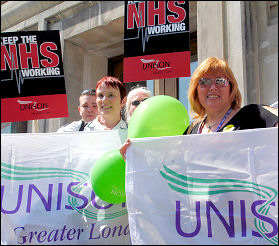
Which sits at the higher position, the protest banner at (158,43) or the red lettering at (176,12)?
the red lettering at (176,12)

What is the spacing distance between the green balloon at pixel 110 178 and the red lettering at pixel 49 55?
2.17 metres

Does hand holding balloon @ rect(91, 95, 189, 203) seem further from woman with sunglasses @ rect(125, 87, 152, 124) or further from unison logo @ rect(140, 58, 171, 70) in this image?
unison logo @ rect(140, 58, 171, 70)

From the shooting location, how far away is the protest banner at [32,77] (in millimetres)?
4203

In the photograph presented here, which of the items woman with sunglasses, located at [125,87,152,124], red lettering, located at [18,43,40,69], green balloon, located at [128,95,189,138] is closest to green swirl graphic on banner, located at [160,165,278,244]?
green balloon, located at [128,95,189,138]

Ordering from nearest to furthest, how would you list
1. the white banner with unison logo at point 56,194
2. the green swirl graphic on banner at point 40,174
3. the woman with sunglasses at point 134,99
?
1. the white banner with unison logo at point 56,194
2. the green swirl graphic on banner at point 40,174
3. the woman with sunglasses at point 134,99

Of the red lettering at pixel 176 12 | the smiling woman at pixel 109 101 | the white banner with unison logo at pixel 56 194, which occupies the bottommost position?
the white banner with unison logo at pixel 56 194

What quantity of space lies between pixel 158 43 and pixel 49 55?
1188 millimetres

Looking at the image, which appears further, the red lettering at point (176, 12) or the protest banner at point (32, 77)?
the protest banner at point (32, 77)

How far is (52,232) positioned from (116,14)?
5.13 meters

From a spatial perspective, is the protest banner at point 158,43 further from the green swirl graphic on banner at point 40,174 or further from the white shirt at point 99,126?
the green swirl graphic on banner at point 40,174

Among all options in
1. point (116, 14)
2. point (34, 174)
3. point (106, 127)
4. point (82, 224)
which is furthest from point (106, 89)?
point (116, 14)

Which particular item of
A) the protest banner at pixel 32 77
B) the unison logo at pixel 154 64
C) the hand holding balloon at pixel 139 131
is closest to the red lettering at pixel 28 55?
the protest banner at pixel 32 77

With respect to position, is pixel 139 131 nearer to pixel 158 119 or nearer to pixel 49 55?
pixel 158 119

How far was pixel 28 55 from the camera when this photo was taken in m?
4.51
